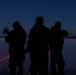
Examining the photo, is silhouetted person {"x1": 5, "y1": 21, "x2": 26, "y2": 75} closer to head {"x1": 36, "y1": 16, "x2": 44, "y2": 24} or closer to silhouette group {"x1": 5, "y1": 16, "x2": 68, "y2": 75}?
silhouette group {"x1": 5, "y1": 16, "x2": 68, "y2": 75}

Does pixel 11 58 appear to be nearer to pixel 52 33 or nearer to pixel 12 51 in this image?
pixel 12 51

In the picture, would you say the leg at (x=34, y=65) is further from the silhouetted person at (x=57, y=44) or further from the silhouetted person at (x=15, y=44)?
the silhouetted person at (x=57, y=44)

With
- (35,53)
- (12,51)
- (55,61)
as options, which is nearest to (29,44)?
(35,53)

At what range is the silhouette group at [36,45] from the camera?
9.23 meters

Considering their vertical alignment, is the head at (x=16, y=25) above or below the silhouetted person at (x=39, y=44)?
above

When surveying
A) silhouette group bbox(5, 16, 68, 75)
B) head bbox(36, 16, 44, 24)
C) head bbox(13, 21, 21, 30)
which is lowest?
silhouette group bbox(5, 16, 68, 75)

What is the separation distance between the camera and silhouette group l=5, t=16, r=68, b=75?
30.3ft

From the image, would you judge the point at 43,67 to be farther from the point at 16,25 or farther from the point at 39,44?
the point at 16,25

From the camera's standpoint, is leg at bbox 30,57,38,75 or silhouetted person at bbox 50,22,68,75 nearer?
leg at bbox 30,57,38,75

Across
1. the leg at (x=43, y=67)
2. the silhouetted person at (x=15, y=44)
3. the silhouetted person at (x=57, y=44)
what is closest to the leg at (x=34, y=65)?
the leg at (x=43, y=67)

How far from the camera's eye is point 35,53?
923 centimetres

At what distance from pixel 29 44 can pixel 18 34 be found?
860mm

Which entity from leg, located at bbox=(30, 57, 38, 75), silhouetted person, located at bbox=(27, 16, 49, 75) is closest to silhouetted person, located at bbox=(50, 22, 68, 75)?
silhouetted person, located at bbox=(27, 16, 49, 75)

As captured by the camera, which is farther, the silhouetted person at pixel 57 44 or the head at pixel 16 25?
the silhouetted person at pixel 57 44
